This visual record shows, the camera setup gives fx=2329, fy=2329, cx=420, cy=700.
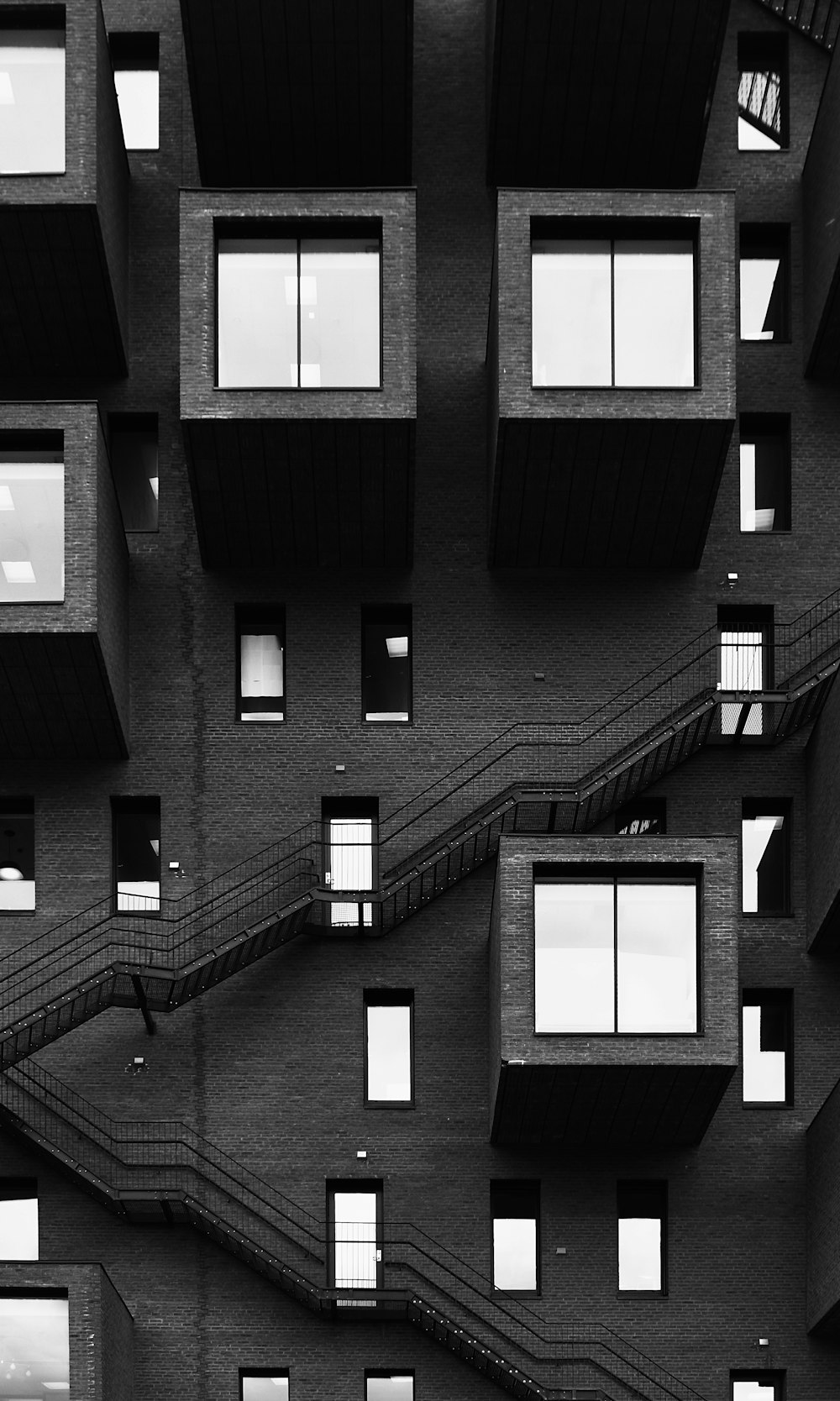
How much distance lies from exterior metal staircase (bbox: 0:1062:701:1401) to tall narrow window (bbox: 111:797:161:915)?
11.9 feet

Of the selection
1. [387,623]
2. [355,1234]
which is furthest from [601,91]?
[355,1234]

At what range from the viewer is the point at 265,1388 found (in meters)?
42.0

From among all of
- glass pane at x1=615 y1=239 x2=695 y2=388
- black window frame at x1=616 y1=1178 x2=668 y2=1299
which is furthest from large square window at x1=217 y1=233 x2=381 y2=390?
black window frame at x1=616 y1=1178 x2=668 y2=1299

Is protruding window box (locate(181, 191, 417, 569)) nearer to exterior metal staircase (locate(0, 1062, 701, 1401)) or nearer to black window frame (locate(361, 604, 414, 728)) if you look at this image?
black window frame (locate(361, 604, 414, 728))

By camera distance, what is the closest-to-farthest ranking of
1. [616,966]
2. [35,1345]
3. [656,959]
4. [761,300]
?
[35,1345] → [616,966] → [656,959] → [761,300]

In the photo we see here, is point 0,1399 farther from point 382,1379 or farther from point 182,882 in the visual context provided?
point 182,882

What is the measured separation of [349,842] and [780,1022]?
8.80m

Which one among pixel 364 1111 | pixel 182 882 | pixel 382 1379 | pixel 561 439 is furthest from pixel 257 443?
pixel 382 1379

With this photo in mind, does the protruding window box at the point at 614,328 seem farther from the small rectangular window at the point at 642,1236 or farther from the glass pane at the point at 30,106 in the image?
the small rectangular window at the point at 642,1236

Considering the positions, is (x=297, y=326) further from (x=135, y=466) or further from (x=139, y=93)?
(x=139, y=93)

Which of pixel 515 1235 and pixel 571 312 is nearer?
pixel 571 312

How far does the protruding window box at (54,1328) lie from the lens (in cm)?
3762

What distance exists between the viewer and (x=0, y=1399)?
123 feet

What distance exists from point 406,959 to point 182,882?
175 inches
